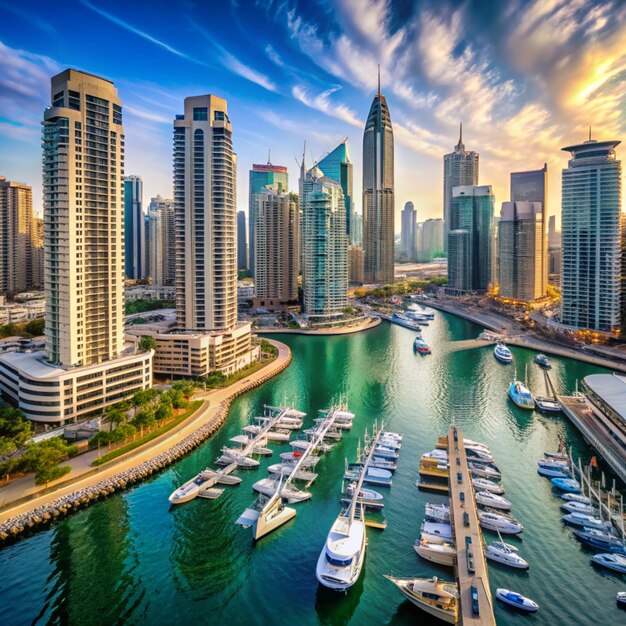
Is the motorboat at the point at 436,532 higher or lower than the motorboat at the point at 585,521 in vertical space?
higher

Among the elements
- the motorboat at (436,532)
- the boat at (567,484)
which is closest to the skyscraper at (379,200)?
the boat at (567,484)

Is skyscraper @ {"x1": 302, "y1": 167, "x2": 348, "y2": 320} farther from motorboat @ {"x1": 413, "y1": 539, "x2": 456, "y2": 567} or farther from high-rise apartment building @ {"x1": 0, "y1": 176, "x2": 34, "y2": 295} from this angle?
motorboat @ {"x1": 413, "y1": 539, "x2": 456, "y2": 567}

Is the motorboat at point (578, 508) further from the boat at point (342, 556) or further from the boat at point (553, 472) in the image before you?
the boat at point (342, 556)

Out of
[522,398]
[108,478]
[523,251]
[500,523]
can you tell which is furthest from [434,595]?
[523,251]

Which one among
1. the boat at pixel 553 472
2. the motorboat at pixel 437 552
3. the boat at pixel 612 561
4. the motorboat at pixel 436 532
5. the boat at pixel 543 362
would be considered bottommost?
the boat at pixel 612 561

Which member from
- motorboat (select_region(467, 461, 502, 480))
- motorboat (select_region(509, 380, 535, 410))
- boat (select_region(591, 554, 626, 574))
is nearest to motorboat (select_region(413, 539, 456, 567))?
boat (select_region(591, 554, 626, 574))

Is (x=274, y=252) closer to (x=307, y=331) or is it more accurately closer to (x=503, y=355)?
(x=307, y=331)
